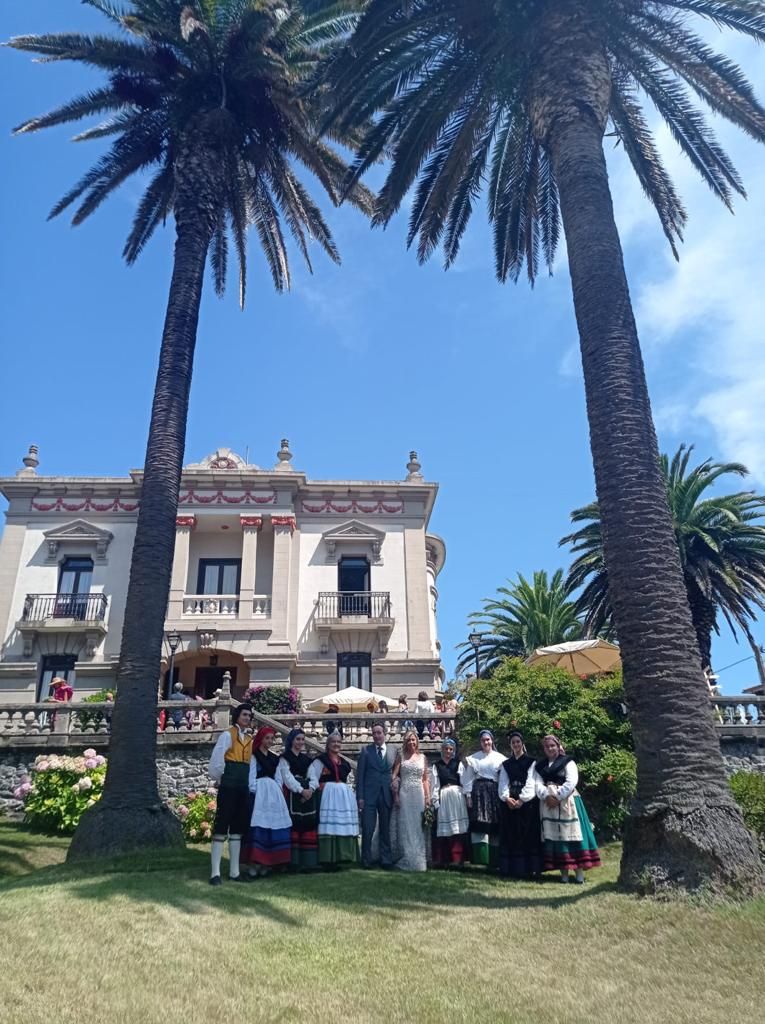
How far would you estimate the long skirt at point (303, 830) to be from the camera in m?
8.78

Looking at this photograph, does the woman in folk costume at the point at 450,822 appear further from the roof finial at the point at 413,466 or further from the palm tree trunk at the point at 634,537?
the roof finial at the point at 413,466

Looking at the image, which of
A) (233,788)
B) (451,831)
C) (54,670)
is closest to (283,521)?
(54,670)

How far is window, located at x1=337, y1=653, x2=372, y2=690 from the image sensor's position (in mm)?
25484

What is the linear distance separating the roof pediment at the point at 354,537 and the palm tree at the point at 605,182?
1343cm

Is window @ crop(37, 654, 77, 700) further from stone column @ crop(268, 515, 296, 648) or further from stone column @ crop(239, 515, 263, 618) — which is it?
stone column @ crop(268, 515, 296, 648)

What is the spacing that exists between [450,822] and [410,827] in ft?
1.71

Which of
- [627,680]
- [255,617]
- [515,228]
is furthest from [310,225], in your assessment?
[627,680]

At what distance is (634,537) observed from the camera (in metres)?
8.08

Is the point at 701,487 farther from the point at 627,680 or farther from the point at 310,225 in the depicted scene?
the point at 627,680

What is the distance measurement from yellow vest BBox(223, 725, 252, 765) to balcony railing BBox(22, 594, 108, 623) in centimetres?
1848

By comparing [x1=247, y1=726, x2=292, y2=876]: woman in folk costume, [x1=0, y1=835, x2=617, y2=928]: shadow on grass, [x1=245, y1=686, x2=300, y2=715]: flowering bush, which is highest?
[x1=245, y1=686, x2=300, y2=715]: flowering bush

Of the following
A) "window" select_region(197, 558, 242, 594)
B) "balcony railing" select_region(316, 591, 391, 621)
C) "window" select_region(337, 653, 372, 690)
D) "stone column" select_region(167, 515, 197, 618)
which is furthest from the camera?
"window" select_region(197, 558, 242, 594)

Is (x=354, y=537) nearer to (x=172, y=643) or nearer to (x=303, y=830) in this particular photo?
(x=172, y=643)

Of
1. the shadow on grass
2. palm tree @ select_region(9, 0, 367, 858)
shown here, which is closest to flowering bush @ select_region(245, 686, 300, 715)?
palm tree @ select_region(9, 0, 367, 858)
